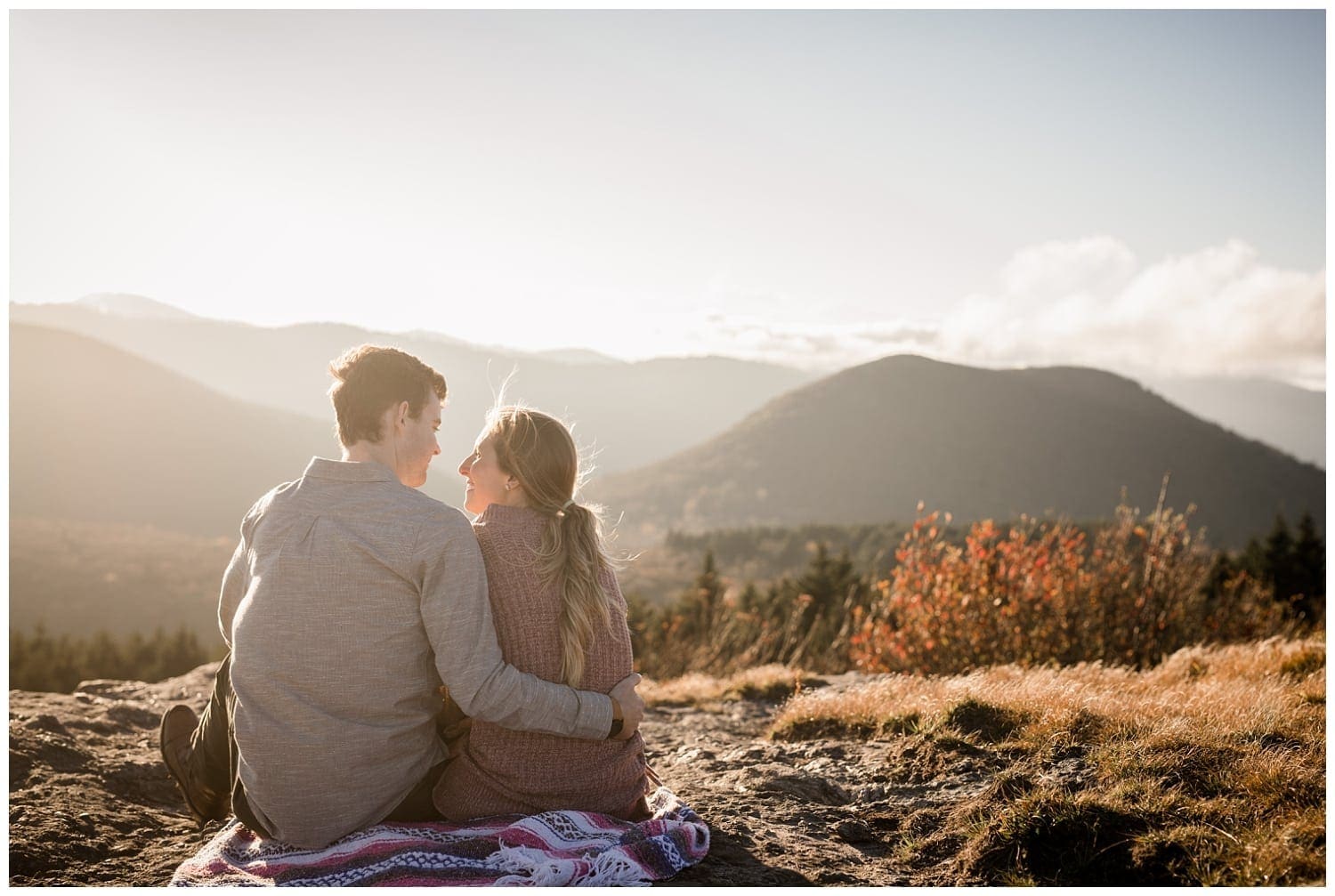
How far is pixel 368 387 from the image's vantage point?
A: 2838 mm

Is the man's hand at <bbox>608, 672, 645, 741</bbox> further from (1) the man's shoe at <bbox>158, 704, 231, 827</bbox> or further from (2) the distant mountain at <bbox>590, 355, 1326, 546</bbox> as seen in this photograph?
(2) the distant mountain at <bbox>590, 355, 1326, 546</bbox>

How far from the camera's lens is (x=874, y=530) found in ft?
272

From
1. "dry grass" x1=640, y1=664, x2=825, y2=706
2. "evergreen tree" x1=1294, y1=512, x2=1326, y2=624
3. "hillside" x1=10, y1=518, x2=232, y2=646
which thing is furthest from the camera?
"hillside" x1=10, y1=518, x2=232, y2=646

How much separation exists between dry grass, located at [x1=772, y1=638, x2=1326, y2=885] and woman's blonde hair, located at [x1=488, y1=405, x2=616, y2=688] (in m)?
1.56

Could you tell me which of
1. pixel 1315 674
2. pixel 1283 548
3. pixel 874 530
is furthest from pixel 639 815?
pixel 874 530

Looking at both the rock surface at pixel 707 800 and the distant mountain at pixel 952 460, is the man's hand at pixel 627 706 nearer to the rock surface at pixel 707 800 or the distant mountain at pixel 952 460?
the rock surface at pixel 707 800

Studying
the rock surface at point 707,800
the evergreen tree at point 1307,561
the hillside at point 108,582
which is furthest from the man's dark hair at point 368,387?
the hillside at point 108,582

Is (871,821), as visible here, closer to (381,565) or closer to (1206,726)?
(1206,726)

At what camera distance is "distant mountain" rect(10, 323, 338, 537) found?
85688 mm

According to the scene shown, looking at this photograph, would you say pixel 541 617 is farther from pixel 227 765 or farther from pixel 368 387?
pixel 227 765

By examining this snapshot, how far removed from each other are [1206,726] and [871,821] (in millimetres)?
1495

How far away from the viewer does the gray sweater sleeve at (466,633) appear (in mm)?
2668

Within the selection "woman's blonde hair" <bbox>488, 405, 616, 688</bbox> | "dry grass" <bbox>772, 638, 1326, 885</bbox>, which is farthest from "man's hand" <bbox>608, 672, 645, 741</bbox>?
"dry grass" <bbox>772, 638, 1326, 885</bbox>

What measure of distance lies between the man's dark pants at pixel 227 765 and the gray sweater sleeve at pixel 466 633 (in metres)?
0.55
